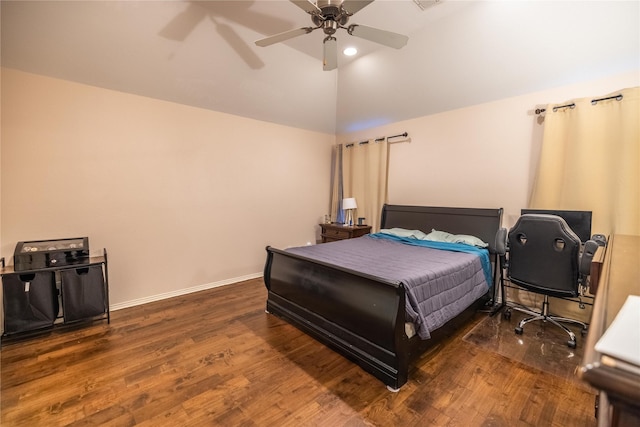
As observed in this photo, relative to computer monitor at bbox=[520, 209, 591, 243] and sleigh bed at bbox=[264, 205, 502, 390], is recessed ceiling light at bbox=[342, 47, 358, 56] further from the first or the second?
computer monitor at bbox=[520, 209, 591, 243]

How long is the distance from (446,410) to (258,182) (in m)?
3.62

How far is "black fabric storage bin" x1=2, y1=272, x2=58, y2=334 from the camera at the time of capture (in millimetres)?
2412

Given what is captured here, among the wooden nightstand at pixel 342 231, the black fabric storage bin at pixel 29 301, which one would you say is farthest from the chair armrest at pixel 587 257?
the black fabric storage bin at pixel 29 301

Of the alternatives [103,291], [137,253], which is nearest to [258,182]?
[137,253]

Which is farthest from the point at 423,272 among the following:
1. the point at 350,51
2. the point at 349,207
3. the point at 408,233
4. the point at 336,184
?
the point at 336,184

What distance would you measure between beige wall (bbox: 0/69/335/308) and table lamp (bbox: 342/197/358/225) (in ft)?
2.78

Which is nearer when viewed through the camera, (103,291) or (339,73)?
(103,291)

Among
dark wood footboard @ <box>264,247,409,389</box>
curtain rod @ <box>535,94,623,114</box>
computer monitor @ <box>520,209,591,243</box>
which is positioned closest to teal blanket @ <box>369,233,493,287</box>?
computer monitor @ <box>520,209,591,243</box>

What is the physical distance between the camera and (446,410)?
1.74 meters

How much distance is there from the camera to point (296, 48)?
132 inches

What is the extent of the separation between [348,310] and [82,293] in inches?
101

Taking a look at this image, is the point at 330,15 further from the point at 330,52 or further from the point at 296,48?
the point at 296,48

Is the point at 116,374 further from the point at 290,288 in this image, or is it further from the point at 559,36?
the point at 559,36

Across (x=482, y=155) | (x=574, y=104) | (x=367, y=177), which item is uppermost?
(x=574, y=104)
